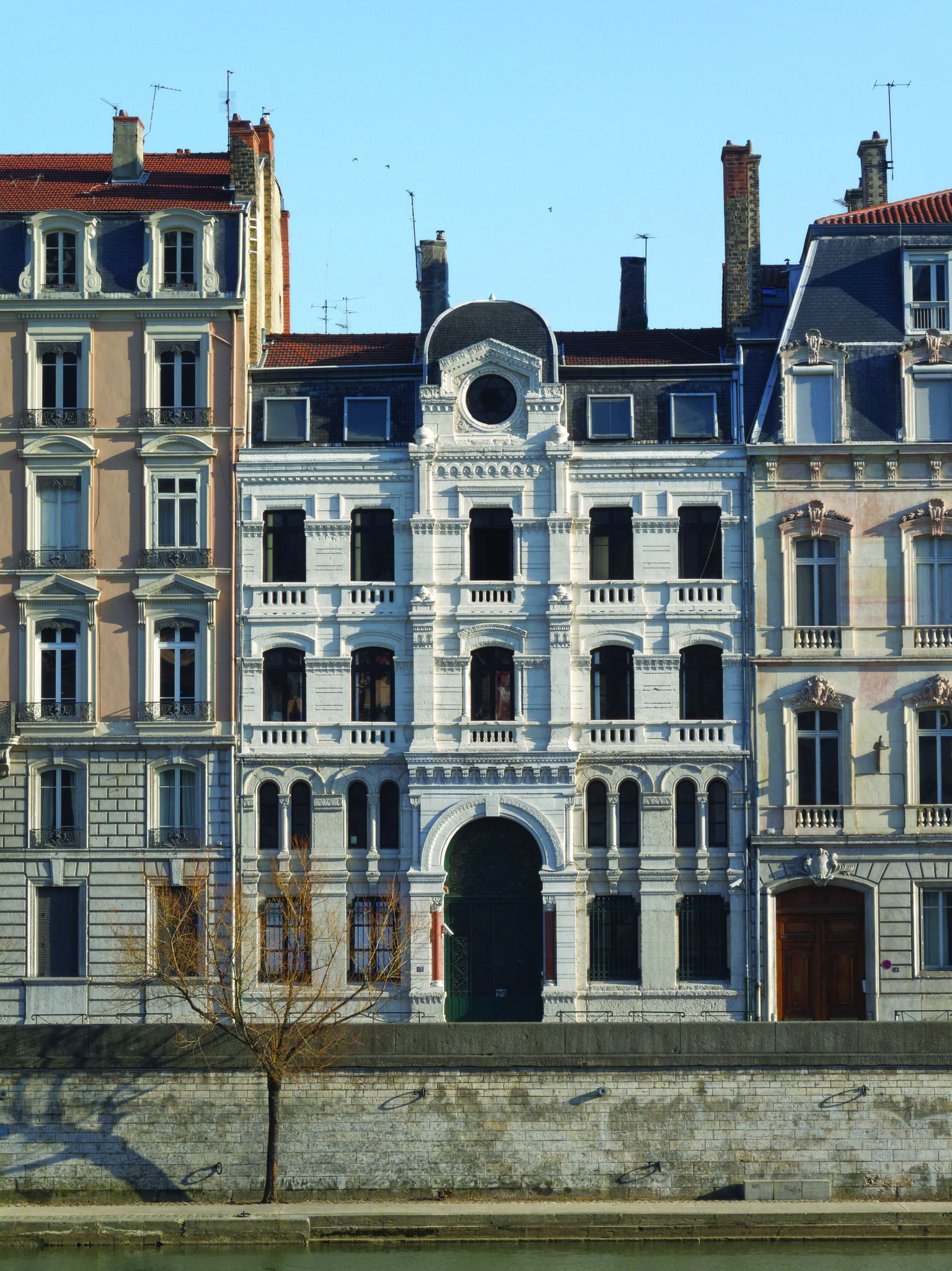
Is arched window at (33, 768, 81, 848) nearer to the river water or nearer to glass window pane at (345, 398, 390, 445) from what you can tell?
glass window pane at (345, 398, 390, 445)

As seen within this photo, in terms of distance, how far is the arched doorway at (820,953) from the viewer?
5097cm

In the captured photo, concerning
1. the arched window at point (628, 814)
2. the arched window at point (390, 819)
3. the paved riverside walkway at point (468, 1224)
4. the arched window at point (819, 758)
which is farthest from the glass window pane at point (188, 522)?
the paved riverside walkway at point (468, 1224)

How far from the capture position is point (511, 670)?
52000mm

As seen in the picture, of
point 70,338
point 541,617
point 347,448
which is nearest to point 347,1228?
point 541,617

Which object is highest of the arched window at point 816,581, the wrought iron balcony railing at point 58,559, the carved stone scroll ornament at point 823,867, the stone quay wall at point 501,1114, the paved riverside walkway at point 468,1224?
the wrought iron balcony railing at point 58,559

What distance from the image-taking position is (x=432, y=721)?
5159 cm

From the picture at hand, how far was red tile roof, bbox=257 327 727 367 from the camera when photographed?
53.7 metres

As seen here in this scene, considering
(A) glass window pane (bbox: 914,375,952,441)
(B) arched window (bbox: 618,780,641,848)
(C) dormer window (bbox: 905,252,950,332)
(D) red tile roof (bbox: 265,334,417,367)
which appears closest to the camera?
(B) arched window (bbox: 618,780,641,848)

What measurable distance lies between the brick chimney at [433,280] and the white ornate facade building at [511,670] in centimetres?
278

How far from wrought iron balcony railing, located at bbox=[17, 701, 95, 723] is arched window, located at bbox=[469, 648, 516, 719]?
9.75 metres

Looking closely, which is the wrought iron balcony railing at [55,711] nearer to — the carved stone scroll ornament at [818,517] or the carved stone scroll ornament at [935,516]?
the carved stone scroll ornament at [818,517]

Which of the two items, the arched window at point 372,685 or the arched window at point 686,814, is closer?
the arched window at point 686,814

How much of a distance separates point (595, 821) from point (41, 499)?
1645 centimetres

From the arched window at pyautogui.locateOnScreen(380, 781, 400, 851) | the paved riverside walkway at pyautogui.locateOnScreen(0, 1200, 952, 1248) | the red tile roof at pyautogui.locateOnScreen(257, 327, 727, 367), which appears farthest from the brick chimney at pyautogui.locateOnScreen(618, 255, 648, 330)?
the paved riverside walkway at pyautogui.locateOnScreen(0, 1200, 952, 1248)
